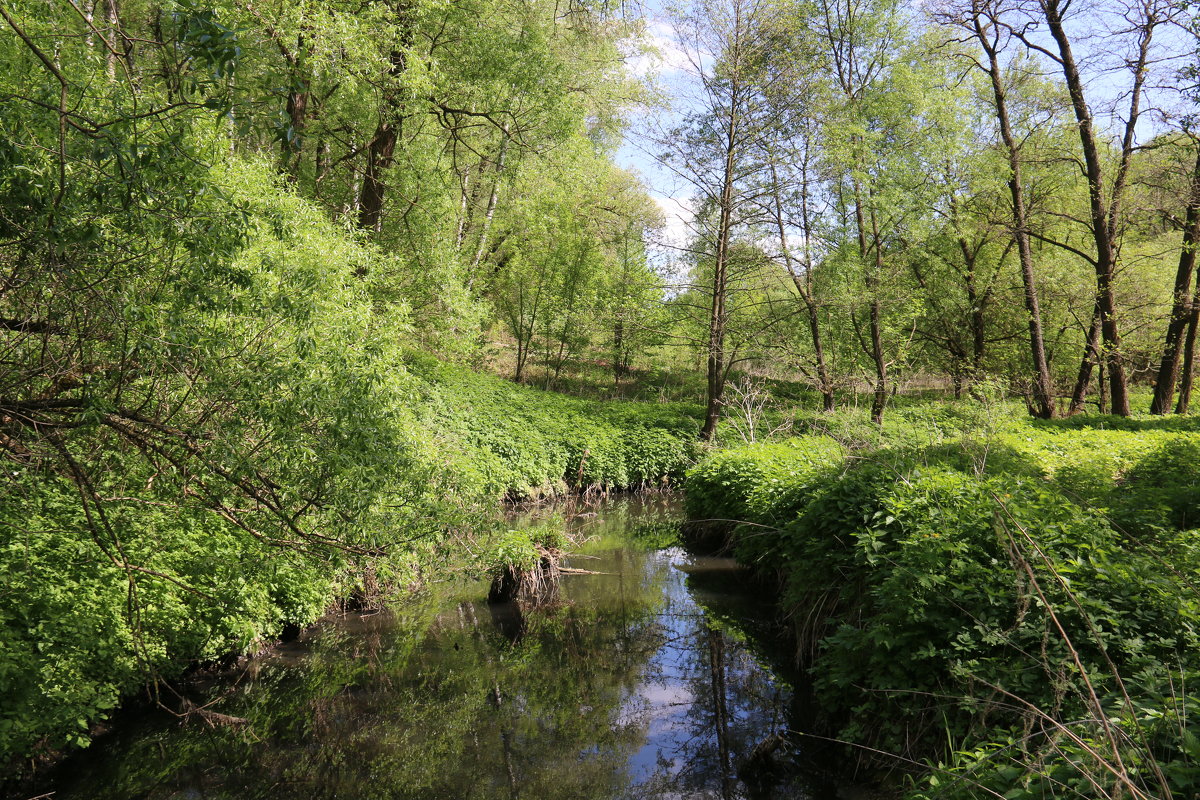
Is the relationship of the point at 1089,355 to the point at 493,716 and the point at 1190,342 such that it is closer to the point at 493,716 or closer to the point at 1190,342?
the point at 1190,342

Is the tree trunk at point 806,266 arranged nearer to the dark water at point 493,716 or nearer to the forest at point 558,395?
the forest at point 558,395

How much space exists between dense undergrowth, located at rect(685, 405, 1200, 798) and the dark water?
91 cm

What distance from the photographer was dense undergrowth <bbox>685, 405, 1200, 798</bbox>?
8.37 ft

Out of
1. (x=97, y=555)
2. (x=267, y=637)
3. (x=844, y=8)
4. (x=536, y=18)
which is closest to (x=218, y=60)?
(x=97, y=555)

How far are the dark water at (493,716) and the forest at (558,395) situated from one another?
13.5 inches

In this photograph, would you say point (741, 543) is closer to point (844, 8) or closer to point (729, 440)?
point (729, 440)

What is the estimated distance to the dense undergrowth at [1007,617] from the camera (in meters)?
2.55

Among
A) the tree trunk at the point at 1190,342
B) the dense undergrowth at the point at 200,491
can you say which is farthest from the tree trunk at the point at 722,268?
the dense undergrowth at the point at 200,491

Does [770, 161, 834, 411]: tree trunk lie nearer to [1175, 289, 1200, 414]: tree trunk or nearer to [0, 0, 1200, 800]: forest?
[0, 0, 1200, 800]: forest

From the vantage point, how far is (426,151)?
13.9 m

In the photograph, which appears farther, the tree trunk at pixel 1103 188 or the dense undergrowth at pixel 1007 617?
the tree trunk at pixel 1103 188

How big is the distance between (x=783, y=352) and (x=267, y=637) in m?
13.9

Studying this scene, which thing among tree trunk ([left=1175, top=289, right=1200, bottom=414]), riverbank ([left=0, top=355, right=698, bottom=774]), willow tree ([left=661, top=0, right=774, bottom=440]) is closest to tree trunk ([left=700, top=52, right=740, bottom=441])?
willow tree ([left=661, top=0, right=774, bottom=440])

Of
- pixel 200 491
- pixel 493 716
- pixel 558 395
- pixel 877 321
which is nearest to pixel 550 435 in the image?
pixel 558 395
